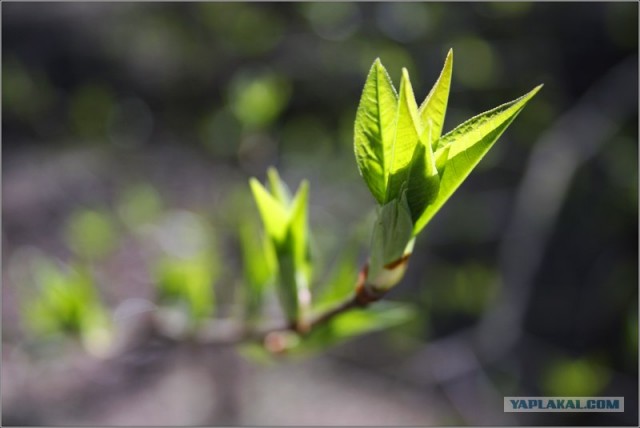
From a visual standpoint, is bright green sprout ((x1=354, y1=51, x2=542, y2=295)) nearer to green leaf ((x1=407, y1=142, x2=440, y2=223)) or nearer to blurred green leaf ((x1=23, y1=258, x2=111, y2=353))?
green leaf ((x1=407, y1=142, x2=440, y2=223))

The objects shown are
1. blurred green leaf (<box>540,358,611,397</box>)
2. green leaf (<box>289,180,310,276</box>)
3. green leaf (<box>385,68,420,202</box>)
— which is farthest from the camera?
blurred green leaf (<box>540,358,611,397</box>)

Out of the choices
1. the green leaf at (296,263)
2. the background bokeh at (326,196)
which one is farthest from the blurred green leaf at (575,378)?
the green leaf at (296,263)

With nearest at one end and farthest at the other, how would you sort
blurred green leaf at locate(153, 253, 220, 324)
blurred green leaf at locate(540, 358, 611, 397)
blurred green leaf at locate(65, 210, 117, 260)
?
blurred green leaf at locate(153, 253, 220, 324), blurred green leaf at locate(540, 358, 611, 397), blurred green leaf at locate(65, 210, 117, 260)

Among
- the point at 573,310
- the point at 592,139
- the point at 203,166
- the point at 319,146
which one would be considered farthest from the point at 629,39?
the point at 203,166

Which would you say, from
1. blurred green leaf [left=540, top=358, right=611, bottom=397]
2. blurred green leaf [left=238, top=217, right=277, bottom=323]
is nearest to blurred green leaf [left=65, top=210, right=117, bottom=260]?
blurred green leaf [left=238, top=217, right=277, bottom=323]

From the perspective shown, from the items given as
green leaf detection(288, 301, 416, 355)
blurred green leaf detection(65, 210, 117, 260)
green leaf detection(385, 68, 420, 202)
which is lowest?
green leaf detection(288, 301, 416, 355)

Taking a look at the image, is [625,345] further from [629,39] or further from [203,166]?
[203,166]

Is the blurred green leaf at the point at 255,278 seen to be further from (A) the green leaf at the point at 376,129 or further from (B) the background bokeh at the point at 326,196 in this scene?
(B) the background bokeh at the point at 326,196

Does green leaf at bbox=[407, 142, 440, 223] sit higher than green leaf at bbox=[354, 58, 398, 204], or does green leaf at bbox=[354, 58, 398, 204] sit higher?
green leaf at bbox=[354, 58, 398, 204]
